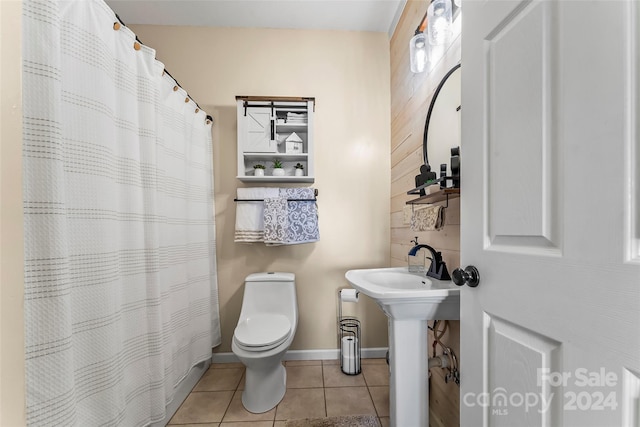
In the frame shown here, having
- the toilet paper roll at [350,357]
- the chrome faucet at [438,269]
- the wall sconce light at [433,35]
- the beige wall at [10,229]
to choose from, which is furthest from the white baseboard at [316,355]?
the wall sconce light at [433,35]

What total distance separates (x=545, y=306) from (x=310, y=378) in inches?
66.2

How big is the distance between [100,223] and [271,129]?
126 cm

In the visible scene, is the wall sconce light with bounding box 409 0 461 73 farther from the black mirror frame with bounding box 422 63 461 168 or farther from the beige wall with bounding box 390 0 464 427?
the black mirror frame with bounding box 422 63 461 168

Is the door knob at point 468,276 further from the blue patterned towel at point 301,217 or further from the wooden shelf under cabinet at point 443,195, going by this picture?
the blue patterned towel at point 301,217

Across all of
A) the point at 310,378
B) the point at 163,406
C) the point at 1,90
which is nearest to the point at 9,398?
the point at 1,90

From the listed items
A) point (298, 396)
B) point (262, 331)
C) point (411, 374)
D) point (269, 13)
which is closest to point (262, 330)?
point (262, 331)

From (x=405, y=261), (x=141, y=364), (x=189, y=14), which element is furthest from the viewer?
(x=189, y=14)

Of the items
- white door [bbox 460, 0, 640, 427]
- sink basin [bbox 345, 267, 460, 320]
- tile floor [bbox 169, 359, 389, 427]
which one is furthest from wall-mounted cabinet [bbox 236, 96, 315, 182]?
tile floor [bbox 169, 359, 389, 427]

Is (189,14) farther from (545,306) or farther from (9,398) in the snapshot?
(545,306)

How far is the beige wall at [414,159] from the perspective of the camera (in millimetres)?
1169

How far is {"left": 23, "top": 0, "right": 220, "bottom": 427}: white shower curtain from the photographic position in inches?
28.2

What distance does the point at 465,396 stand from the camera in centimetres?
79

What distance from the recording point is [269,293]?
6.29ft

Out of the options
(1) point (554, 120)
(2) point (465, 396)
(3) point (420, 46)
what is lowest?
(2) point (465, 396)
